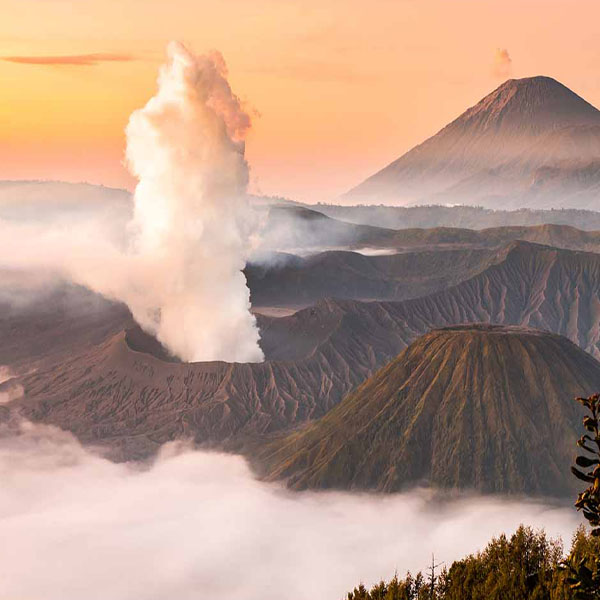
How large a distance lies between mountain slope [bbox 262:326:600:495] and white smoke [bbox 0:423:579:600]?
463 cm

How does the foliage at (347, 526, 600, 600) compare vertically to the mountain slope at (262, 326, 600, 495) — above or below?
below

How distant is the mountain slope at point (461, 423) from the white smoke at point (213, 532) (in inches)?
182

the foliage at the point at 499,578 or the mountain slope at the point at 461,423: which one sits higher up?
the mountain slope at the point at 461,423

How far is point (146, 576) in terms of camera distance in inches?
4808

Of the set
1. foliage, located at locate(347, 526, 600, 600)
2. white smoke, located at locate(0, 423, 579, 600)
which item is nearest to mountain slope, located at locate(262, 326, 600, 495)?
white smoke, located at locate(0, 423, 579, 600)

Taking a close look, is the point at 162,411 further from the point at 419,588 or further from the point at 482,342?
the point at 419,588

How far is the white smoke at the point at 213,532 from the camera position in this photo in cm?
11838

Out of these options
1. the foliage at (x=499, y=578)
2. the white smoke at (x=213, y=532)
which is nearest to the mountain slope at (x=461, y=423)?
the white smoke at (x=213, y=532)

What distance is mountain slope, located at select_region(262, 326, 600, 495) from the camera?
144250 mm

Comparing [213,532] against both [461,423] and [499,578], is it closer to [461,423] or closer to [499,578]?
[461,423]

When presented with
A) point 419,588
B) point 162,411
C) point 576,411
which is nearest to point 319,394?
point 162,411

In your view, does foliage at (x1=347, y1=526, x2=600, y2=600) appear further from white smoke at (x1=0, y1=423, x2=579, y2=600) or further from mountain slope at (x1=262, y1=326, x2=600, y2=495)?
mountain slope at (x1=262, y1=326, x2=600, y2=495)

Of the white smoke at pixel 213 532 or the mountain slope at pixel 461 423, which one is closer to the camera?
the white smoke at pixel 213 532

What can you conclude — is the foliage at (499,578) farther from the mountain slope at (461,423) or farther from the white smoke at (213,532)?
the mountain slope at (461,423)
